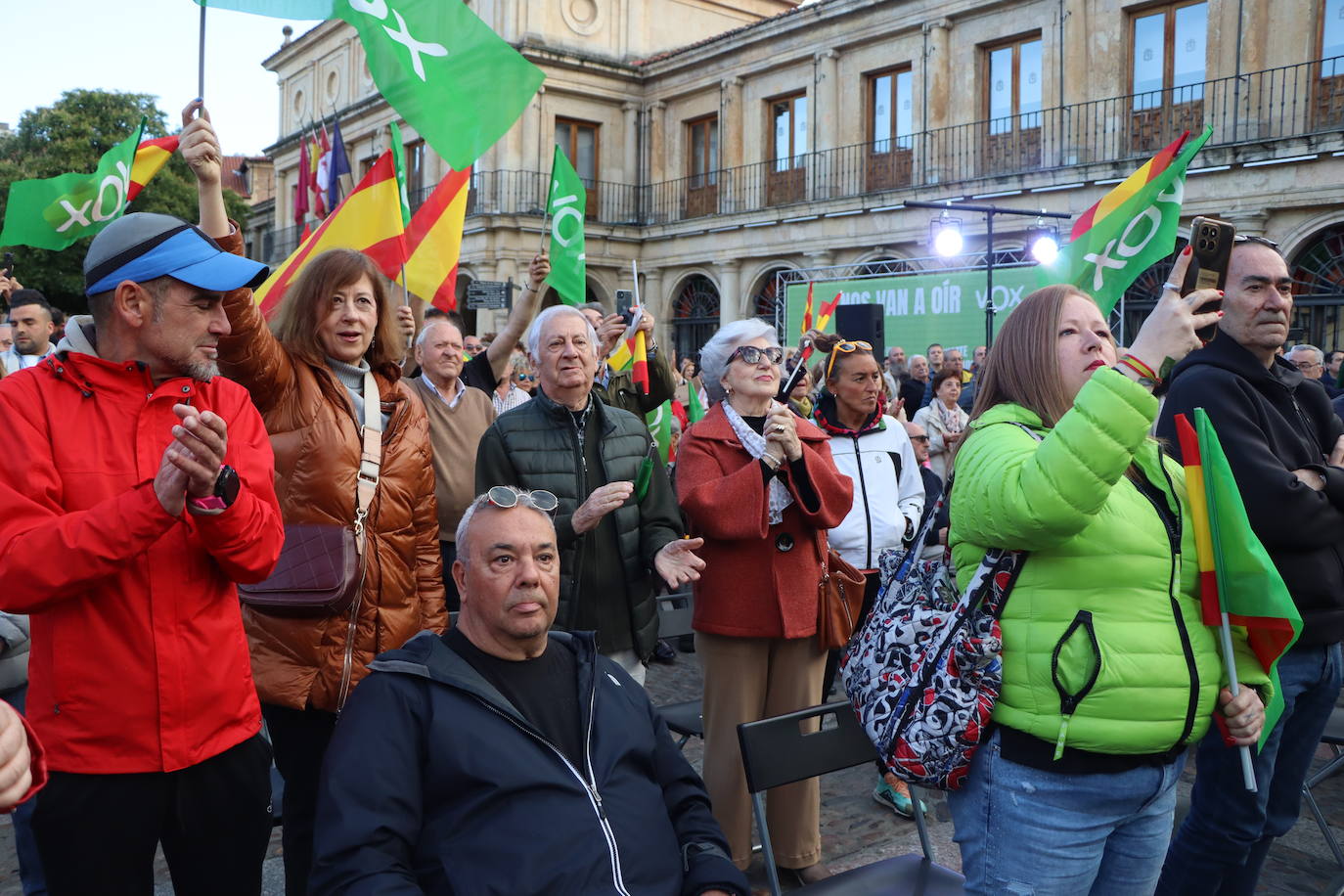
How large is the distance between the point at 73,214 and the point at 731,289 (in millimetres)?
19771

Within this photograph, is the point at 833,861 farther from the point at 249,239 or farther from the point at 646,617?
the point at 249,239

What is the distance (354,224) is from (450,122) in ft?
4.01

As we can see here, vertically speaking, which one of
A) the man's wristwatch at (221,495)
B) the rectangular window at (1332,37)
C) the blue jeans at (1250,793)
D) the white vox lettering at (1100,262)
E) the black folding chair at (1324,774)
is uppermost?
the rectangular window at (1332,37)

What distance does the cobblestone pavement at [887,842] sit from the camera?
13.4 ft

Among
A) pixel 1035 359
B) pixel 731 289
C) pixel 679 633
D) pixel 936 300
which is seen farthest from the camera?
pixel 731 289

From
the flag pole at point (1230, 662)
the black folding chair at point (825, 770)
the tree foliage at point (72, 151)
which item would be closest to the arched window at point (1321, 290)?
the black folding chair at point (825, 770)

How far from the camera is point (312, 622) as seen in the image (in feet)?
9.73

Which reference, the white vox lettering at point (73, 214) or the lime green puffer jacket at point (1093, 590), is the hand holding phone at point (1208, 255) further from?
the white vox lettering at point (73, 214)

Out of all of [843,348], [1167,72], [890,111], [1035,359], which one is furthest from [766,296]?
[1035,359]

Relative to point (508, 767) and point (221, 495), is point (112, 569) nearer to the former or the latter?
point (221, 495)

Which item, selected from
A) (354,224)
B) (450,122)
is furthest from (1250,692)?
(354,224)

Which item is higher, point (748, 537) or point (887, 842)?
point (748, 537)

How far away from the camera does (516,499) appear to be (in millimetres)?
2721

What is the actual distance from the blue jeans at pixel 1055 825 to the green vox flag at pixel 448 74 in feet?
9.58
